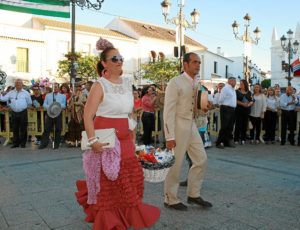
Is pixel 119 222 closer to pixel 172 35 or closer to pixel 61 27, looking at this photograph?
pixel 61 27

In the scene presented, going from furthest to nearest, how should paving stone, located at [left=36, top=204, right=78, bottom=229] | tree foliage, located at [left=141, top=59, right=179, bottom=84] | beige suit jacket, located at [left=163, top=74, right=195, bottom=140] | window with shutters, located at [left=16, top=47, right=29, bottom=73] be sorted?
tree foliage, located at [left=141, top=59, right=179, bottom=84] → window with shutters, located at [left=16, top=47, right=29, bottom=73] → beige suit jacket, located at [left=163, top=74, right=195, bottom=140] → paving stone, located at [left=36, top=204, right=78, bottom=229]

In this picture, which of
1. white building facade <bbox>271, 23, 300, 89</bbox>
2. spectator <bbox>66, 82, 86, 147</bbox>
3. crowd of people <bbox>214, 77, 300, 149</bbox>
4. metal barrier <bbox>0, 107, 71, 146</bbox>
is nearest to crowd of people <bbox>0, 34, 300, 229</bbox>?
crowd of people <bbox>214, 77, 300, 149</bbox>

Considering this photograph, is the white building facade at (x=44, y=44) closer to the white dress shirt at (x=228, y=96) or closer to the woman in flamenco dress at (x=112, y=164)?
the white dress shirt at (x=228, y=96)

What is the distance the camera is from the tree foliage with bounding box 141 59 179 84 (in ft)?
127

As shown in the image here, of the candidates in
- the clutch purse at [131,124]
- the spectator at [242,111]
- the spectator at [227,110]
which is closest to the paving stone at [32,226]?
the clutch purse at [131,124]

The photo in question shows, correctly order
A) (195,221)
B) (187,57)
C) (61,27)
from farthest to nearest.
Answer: (61,27) < (187,57) < (195,221)

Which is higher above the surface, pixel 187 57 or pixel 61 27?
pixel 61 27

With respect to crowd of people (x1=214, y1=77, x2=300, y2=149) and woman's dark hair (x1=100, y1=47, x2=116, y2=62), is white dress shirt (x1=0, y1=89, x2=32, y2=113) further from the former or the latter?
woman's dark hair (x1=100, y1=47, x2=116, y2=62)

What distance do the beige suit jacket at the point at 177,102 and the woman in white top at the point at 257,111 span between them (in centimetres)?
706

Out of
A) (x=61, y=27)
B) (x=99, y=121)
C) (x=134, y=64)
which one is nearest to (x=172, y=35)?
(x=134, y=64)

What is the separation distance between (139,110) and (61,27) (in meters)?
28.4

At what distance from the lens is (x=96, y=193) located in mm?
3268

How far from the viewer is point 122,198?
3.29 metres

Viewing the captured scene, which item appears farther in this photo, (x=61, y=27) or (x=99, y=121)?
(x=61, y=27)
